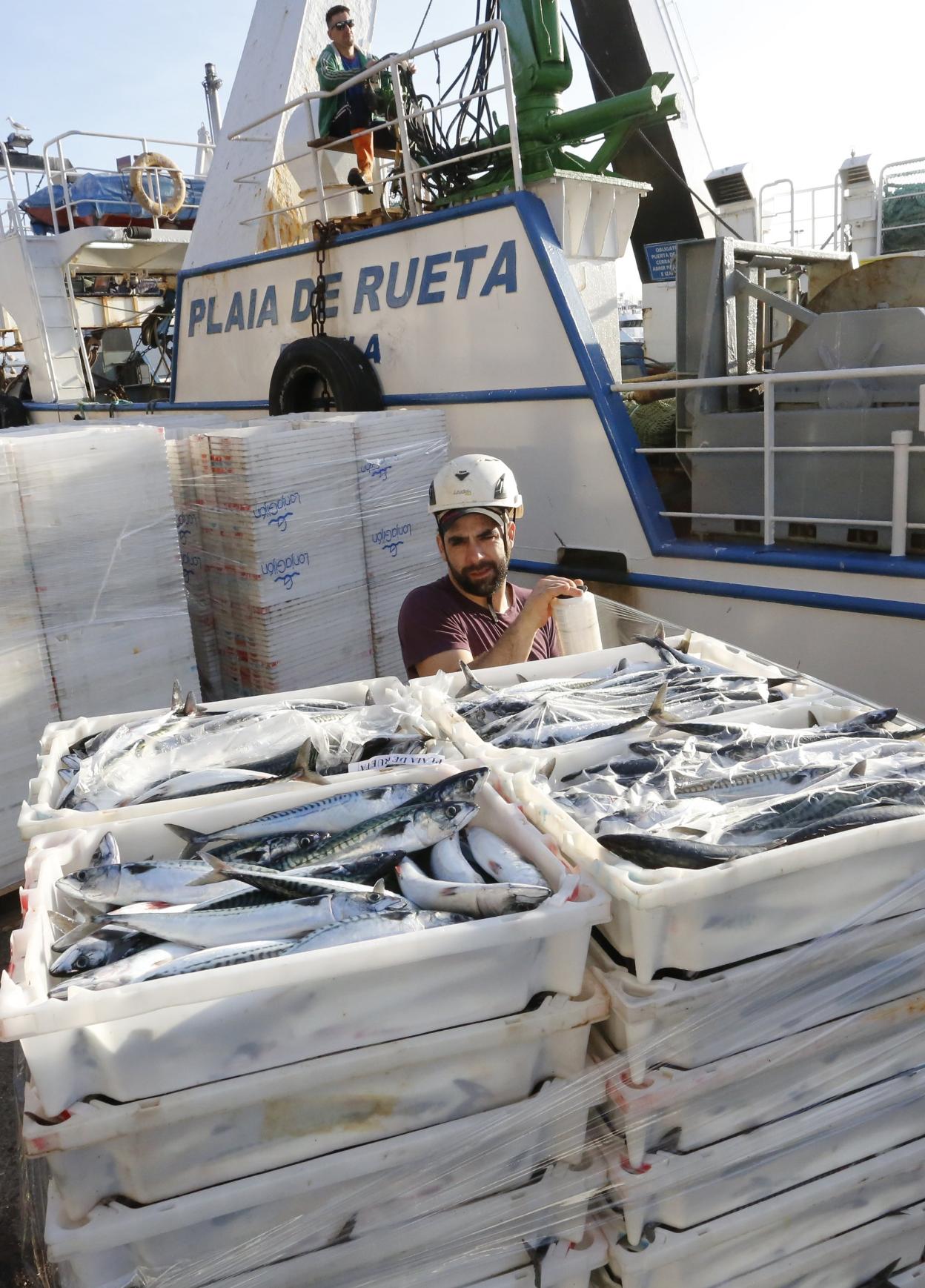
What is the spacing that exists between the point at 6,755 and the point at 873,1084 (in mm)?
3274

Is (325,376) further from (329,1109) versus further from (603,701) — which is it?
(329,1109)

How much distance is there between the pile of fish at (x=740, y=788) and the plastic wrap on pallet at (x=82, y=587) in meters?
2.66

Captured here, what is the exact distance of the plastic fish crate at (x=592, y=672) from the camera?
78.1 inches

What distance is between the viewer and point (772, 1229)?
1.63 metres

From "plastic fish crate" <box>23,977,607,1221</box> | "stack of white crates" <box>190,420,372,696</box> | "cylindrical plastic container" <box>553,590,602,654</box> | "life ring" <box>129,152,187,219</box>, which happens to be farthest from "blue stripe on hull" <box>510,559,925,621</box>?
"life ring" <box>129,152,187,219</box>

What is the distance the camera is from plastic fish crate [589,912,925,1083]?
1.42 metres

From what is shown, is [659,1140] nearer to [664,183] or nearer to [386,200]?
[664,183]

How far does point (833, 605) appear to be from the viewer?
166 inches

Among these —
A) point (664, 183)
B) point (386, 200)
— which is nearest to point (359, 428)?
point (664, 183)

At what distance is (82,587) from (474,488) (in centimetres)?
179

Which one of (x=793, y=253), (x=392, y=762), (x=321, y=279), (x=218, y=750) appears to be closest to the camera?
(x=392, y=762)

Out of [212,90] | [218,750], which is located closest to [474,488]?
[218,750]

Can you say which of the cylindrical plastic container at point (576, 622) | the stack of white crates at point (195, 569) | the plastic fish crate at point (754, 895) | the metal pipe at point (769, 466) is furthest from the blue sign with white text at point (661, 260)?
→ the plastic fish crate at point (754, 895)

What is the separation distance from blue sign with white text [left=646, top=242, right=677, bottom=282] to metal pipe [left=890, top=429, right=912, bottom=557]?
4.97 m
